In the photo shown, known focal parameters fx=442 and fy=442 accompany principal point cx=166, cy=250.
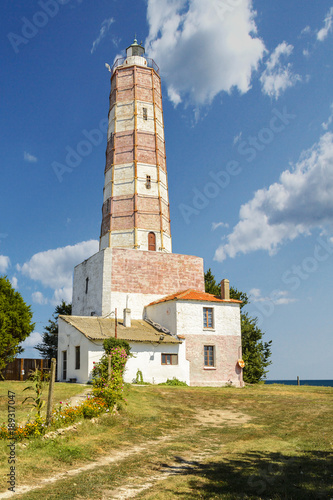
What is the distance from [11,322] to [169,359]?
10094 mm

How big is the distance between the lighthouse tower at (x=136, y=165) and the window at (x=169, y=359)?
9.46 m

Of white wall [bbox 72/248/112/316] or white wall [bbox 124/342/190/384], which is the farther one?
white wall [bbox 72/248/112/316]

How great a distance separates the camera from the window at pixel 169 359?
2839cm

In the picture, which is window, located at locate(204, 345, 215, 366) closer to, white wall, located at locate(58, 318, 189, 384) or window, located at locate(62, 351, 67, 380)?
white wall, located at locate(58, 318, 189, 384)

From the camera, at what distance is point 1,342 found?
78.5 ft

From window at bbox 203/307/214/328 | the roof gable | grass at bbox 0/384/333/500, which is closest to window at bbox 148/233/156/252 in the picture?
the roof gable

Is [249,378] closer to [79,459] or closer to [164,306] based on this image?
[164,306]

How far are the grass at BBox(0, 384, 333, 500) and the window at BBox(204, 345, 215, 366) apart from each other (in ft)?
37.6

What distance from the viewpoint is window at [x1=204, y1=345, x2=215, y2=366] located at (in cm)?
2995

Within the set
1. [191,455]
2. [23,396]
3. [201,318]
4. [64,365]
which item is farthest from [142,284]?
[191,455]

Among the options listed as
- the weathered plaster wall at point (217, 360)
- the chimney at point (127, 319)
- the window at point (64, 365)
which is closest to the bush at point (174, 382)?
the weathered plaster wall at point (217, 360)

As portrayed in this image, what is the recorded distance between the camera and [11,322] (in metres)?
24.9

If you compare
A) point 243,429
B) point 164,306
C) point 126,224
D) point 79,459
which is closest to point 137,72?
point 126,224

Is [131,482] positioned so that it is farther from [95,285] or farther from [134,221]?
[134,221]
